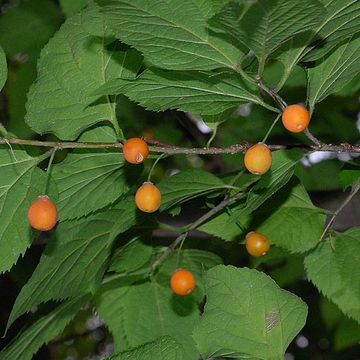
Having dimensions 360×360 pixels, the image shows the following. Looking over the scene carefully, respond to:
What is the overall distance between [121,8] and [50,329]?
4.29 feet

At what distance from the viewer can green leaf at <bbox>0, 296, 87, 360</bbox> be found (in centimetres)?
230

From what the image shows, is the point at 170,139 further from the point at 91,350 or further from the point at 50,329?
the point at 91,350

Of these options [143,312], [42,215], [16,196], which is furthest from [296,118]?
[143,312]

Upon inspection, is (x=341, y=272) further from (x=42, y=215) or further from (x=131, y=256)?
(x=42, y=215)

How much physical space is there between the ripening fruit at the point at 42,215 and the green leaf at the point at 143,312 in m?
0.78

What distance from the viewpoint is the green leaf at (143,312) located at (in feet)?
8.02

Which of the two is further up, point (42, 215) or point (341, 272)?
point (42, 215)

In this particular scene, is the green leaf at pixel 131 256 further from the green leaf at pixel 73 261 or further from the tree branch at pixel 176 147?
the tree branch at pixel 176 147

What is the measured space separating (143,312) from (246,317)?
843mm

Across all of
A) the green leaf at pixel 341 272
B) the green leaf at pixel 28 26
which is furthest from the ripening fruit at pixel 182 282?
the green leaf at pixel 28 26

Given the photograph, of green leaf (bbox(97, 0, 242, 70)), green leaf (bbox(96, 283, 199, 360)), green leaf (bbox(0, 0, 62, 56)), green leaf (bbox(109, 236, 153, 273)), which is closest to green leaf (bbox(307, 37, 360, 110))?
green leaf (bbox(97, 0, 242, 70))

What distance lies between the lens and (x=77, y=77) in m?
1.91

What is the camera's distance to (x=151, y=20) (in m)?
A: 1.41

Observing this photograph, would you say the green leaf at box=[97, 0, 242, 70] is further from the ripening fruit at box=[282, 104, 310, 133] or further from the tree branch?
the tree branch
